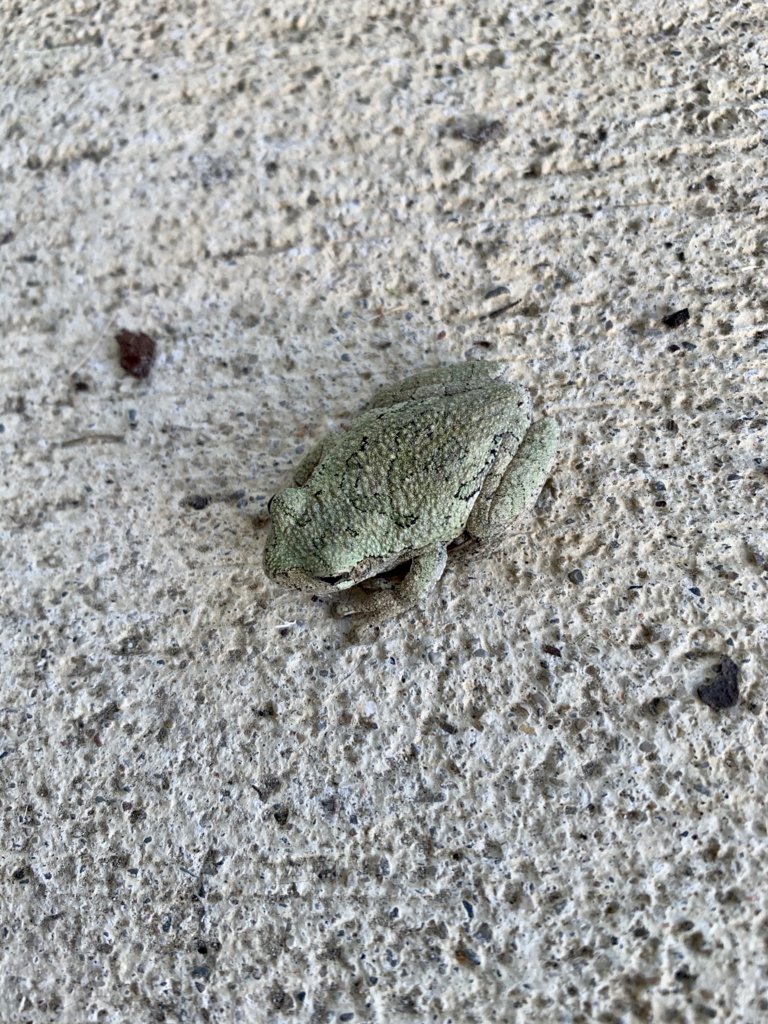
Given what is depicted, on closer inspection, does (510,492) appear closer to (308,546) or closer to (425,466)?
(425,466)

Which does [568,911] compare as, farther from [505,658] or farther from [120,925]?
[120,925]

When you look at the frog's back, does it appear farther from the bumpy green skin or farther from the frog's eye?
the frog's eye

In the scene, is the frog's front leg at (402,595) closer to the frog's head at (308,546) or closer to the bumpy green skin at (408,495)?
the bumpy green skin at (408,495)

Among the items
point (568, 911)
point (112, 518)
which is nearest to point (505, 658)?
point (568, 911)

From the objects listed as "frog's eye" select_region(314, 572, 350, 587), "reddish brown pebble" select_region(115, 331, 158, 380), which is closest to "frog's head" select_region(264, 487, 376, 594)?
"frog's eye" select_region(314, 572, 350, 587)

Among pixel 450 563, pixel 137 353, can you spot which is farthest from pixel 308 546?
pixel 137 353

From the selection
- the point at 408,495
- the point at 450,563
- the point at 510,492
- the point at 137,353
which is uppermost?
the point at 137,353

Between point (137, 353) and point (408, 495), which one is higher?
point (137, 353)
